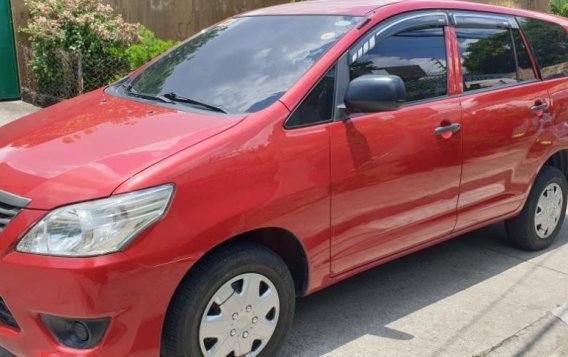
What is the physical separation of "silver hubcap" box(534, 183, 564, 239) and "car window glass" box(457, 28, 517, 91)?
0.99m

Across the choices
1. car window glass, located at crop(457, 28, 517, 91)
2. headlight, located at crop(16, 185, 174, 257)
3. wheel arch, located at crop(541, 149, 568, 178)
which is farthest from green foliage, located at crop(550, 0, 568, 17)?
headlight, located at crop(16, 185, 174, 257)

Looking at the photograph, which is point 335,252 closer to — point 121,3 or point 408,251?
point 408,251

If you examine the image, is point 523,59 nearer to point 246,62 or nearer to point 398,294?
point 398,294

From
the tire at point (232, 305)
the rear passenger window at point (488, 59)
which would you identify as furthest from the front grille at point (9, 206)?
the rear passenger window at point (488, 59)

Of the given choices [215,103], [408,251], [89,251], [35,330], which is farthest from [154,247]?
[408,251]

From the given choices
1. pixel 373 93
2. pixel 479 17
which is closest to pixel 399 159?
pixel 373 93

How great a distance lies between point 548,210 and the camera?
16.2 feet

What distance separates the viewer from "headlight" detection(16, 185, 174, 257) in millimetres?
2449

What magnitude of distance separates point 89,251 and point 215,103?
3.72ft

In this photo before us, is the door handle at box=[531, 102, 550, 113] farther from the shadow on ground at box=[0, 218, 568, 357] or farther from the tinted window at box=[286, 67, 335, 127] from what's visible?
the tinted window at box=[286, 67, 335, 127]

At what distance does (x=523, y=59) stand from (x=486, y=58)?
0.53m

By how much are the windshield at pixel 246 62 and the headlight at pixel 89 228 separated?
0.86 metres

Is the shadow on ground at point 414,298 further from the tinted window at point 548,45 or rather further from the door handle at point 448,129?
the tinted window at point 548,45

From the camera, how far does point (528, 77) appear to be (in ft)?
15.2
